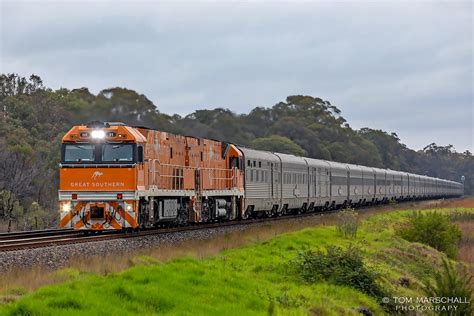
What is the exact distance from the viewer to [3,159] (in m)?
43.9

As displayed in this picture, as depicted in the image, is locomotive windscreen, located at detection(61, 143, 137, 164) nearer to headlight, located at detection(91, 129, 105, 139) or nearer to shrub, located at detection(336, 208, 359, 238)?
headlight, located at detection(91, 129, 105, 139)

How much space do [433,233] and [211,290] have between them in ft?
67.9

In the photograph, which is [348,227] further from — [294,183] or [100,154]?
[294,183]

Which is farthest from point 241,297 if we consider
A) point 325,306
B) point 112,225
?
point 112,225

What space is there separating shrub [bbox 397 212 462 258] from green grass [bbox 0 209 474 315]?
10288 millimetres

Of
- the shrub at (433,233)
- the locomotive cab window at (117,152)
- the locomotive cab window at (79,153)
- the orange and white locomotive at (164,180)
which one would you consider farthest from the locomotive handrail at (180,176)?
the shrub at (433,233)

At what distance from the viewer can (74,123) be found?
36.1 metres

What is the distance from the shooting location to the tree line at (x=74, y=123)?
3447cm

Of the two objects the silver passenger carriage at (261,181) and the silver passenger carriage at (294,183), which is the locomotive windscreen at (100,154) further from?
the silver passenger carriage at (294,183)

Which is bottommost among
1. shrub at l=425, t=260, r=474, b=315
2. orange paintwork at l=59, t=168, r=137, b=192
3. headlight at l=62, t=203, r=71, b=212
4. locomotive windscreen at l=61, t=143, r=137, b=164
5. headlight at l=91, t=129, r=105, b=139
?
shrub at l=425, t=260, r=474, b=315

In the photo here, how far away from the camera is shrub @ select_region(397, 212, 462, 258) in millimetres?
29781

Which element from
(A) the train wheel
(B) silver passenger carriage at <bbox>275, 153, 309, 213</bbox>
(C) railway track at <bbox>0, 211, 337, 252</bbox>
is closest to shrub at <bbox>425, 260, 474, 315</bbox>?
(C) railway track at <bbox>0, 211, 337, 252</bbox>

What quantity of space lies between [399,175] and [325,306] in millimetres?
64100

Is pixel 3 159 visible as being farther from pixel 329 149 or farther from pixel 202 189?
pixel 329 149
